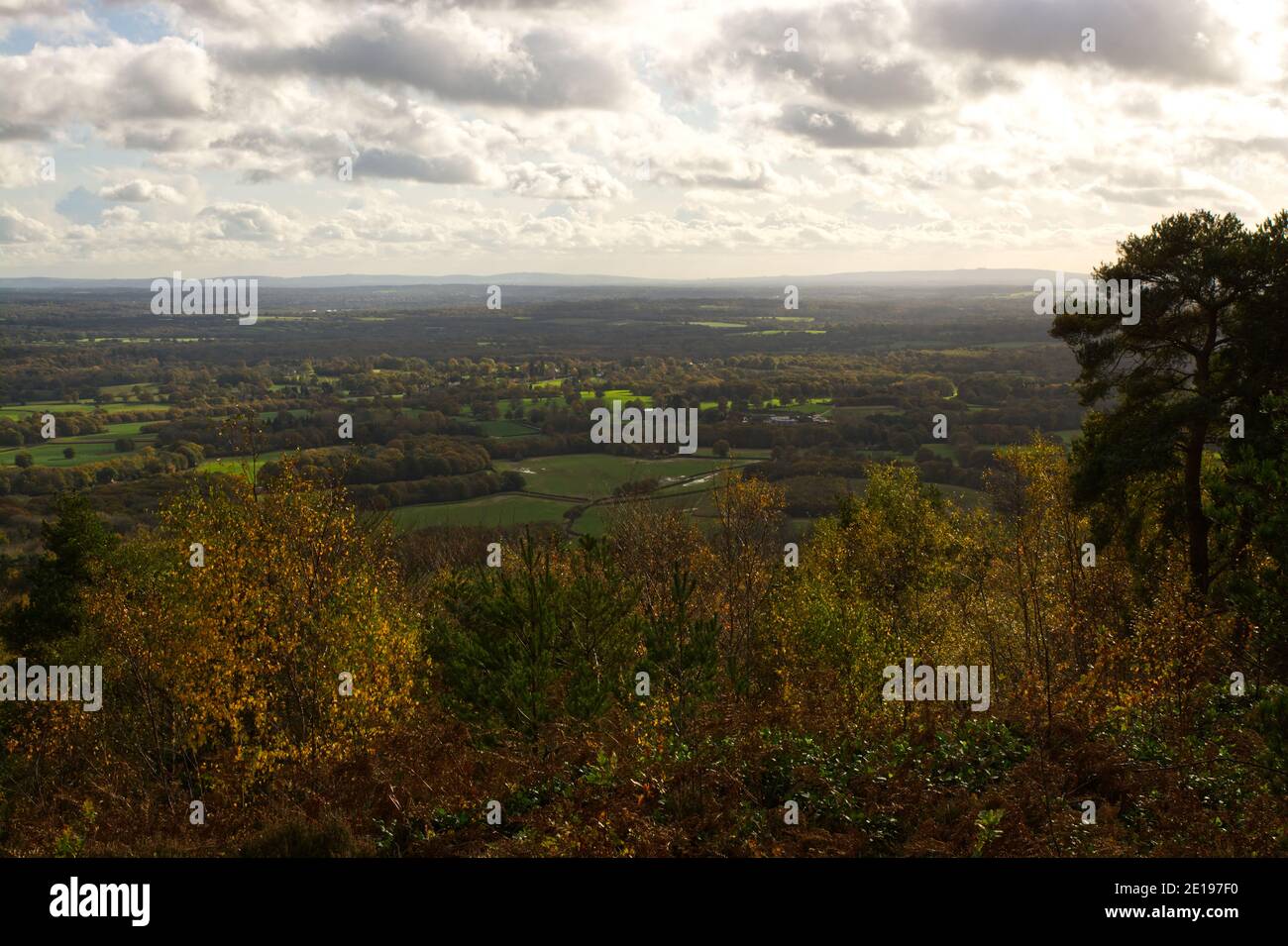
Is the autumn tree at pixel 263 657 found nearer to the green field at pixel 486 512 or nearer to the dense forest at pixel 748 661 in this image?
the dense forest at pixel 748 661

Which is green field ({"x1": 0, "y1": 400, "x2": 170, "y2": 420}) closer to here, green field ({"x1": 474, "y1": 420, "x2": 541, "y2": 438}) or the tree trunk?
green field ({"x1": 474, "y1": 420, "x2": 541, "y2": 438})

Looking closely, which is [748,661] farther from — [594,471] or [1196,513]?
[594,471]

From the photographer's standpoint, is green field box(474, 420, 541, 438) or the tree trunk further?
green field box(474, 420, 541, 438)

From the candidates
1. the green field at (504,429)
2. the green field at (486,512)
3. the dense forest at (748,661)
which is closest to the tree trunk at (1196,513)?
the dense forest at (748,661)

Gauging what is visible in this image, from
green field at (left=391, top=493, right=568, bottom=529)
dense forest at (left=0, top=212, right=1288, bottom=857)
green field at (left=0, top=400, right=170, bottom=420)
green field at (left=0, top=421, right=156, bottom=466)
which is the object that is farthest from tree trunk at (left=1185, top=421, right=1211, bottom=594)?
green field at (left=0, top=400, right=170, bottom=420)

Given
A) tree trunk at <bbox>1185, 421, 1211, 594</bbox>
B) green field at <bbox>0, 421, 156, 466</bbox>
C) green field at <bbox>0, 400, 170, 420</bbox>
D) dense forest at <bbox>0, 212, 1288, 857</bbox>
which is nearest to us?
dense forest at <bbox>0, 212, 1288, 857</bbox>

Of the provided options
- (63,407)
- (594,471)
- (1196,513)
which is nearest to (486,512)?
(594,471)

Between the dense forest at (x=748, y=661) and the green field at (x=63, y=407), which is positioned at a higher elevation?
the green field at (x=63, y=407)

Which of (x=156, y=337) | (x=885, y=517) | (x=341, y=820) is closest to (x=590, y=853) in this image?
(x=341, y=820)

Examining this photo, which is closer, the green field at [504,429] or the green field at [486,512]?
the green field at [486,512]

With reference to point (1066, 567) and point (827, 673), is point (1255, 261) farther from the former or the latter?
point (827, 673)
